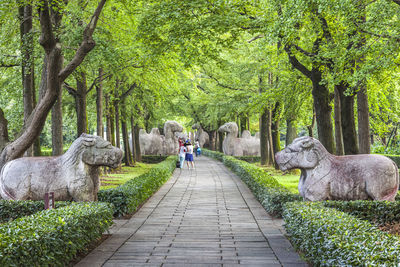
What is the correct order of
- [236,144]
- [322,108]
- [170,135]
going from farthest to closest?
[170,135] < [236,144] < [322,108]

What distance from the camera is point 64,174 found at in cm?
862

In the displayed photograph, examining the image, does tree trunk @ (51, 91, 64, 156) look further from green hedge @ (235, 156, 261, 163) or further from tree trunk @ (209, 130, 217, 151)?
tree trunk @ (209, 130, 217, 151)

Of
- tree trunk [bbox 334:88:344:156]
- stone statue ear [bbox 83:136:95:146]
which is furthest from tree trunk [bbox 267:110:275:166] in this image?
stone statue ear [bbox 83:136:95:146]

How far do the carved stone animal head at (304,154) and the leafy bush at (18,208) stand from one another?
184 inches

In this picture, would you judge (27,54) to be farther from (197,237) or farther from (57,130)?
(197,237)

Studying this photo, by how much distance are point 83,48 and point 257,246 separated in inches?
257

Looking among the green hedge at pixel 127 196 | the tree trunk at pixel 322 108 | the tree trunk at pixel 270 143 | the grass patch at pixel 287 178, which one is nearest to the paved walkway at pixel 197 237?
the green hedge at pixel 127 196

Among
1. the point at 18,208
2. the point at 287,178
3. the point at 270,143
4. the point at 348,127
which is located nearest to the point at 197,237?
the point at 18,208

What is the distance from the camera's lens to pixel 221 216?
9.77 m

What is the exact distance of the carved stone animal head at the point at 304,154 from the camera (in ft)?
27.4

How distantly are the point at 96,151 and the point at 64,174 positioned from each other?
86 centimetres

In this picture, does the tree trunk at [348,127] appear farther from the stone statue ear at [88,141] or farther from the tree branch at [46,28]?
the tree branch at [46,28]

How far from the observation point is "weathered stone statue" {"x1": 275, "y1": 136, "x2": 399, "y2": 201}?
7961 mm

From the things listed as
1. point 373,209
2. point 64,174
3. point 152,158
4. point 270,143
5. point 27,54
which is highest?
point 27,54
